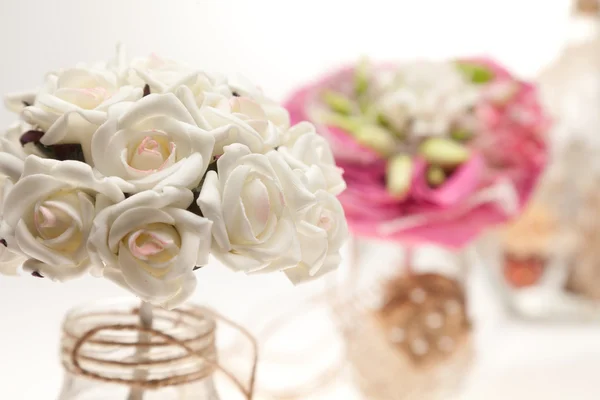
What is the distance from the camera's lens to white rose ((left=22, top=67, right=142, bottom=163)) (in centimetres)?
34

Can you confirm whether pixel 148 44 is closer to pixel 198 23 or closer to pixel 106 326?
pixel 198 23

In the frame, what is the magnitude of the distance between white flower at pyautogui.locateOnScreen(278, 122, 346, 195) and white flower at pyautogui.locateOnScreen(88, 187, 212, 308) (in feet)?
0.23

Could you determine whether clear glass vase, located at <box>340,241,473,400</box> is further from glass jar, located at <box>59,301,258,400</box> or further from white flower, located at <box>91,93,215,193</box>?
white flower, located at <box>91,93,215,193</box>

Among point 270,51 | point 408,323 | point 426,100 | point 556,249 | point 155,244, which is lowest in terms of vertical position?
point 556,249

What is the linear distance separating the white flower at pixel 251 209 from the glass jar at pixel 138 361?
0.30ft

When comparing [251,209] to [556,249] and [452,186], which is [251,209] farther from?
[556,249]

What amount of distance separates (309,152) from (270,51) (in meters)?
0.76

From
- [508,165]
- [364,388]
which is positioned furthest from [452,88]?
[364,388]

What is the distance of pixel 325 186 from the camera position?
1.25 ft

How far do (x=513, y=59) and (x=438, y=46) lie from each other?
149 mm

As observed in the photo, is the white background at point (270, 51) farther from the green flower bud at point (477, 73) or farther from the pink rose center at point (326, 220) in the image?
the pink rose center at point (326, 220)

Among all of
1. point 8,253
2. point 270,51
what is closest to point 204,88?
point 8,253

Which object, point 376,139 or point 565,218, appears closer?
point 376,139

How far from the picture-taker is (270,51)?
112cm
